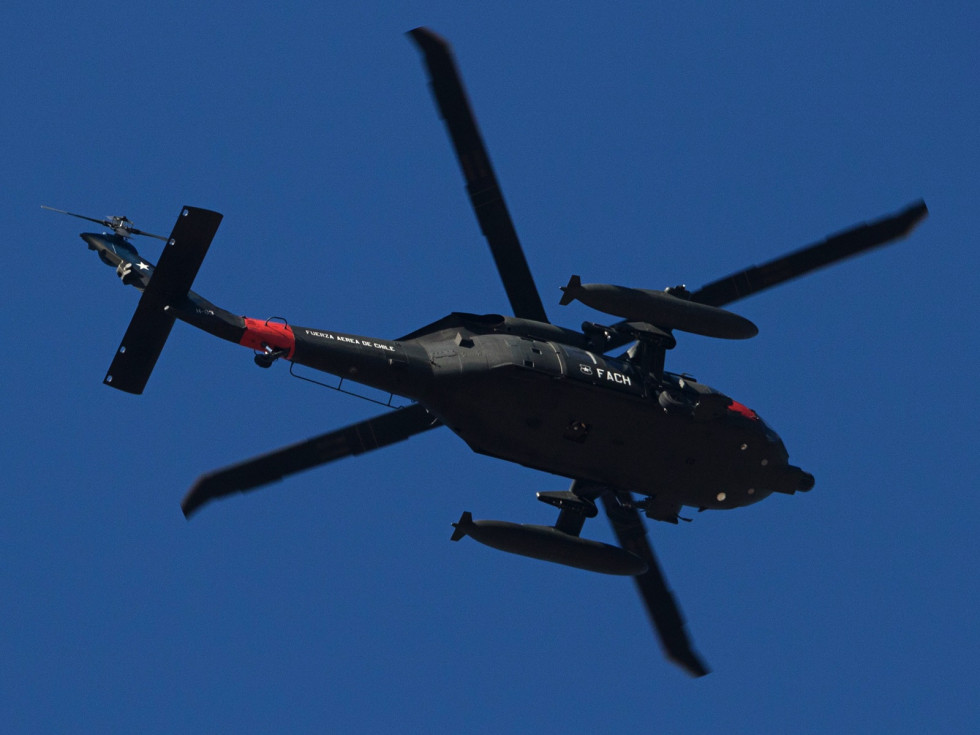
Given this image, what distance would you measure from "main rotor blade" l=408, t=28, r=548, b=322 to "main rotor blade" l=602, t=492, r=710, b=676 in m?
5.08

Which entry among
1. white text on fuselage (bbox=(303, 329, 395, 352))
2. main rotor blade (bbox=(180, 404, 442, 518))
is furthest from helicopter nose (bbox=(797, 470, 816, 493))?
white text on fuselage (bbox=(303, 329, 395, 352))

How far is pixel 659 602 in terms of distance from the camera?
91.9 ft

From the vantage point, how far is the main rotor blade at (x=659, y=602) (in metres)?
27.1

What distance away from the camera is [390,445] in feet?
85.1

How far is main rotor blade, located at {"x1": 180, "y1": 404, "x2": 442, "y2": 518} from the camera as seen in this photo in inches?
1013

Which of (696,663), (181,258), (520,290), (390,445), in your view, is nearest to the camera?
(181,258)

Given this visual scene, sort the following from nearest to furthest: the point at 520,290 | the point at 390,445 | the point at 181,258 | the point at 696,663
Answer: the point at 181,258 < the point at 520,290 < the point at 390,445 < the point at 696,663

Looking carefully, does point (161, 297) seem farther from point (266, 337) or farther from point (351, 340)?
point (351, 340)

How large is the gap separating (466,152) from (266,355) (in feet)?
15.1

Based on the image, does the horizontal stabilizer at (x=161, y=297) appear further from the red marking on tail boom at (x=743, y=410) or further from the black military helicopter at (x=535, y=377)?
the red marking on tail boom at (x=743, y=410)

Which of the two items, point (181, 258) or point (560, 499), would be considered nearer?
point (181, 258)

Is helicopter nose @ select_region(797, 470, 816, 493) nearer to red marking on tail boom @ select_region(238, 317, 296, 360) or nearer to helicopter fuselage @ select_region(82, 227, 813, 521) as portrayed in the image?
helicopter fuselage @ select_region(82, 227, 813, 521)

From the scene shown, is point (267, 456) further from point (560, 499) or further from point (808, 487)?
point (808, 487)

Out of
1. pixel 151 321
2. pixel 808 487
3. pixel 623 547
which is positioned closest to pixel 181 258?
pixel 151 321
